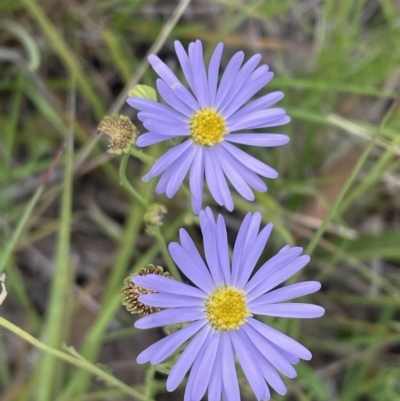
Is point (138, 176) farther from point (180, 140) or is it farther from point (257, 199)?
point (180, 140)

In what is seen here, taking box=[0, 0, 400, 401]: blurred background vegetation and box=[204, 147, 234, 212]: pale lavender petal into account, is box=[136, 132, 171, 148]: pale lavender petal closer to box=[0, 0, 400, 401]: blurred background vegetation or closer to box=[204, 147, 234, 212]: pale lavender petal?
box=[204, 147, 234, 212]: pale lavender petal

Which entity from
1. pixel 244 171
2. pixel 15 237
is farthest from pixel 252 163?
pixel 15 237

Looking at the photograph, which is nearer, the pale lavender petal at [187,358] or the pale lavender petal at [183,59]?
the pale lavender petal at [187,358]

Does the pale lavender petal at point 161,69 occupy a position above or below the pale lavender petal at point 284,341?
above

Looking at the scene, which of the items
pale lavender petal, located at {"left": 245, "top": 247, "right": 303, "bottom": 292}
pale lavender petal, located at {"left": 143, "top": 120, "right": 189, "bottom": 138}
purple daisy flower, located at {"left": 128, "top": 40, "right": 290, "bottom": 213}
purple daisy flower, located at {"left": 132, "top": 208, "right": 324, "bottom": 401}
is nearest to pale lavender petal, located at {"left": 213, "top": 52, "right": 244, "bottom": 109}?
purple daisy flower, located at {"left": 128, "top": 40, "right": 290, "bottom": 213}

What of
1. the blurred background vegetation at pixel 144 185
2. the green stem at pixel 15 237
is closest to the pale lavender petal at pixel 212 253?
the green stem at pixel 15 237

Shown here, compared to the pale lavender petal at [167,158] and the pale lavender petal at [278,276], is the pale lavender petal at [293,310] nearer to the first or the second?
the pale lavender petal at [278,276]
